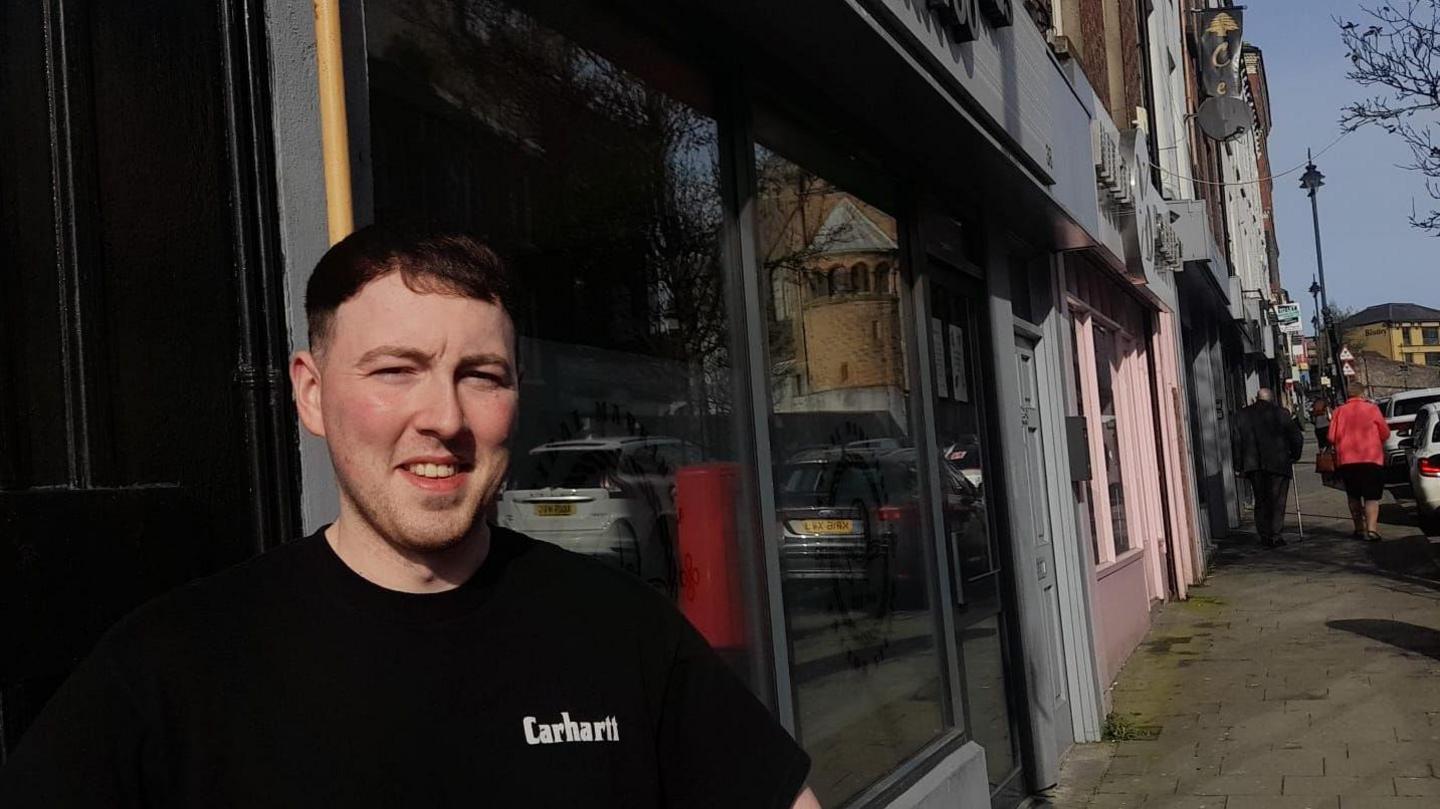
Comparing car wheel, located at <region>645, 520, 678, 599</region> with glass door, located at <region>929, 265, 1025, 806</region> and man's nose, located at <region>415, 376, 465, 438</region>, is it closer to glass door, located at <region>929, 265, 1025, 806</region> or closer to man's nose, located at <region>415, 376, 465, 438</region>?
man's nose, located at <region>415, 376, 465, 438</region>

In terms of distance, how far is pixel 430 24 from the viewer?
328 centimetres

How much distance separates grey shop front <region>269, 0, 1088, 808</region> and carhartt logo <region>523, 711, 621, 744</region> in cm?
75

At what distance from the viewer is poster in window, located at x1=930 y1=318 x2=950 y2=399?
700 cm

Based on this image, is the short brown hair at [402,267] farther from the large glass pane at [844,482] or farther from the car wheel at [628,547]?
the large glass pane at [844,482]

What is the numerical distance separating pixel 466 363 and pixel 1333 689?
8884 mm

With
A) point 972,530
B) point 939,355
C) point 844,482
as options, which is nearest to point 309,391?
point 844,482

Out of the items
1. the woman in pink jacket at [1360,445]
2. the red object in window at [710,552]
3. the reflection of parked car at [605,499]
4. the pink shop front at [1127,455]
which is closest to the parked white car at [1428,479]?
the woman in pink jacket at [1360,445]

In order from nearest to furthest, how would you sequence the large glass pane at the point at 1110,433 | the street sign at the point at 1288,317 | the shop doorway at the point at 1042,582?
the shop doorway at the point at 1042,582 < the large glass pane at the point at 1110,433 < the street sign at the point at 1288,317

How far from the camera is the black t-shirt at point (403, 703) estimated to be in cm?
147

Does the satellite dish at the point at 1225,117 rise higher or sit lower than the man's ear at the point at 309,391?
higher

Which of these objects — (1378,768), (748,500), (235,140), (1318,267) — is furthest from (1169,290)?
(1318,267)

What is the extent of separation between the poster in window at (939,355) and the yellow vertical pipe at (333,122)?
15.4 ft

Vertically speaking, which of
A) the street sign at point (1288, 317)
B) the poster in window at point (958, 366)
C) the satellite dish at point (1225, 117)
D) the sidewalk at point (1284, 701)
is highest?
the satellite dish at point (1225, 117)

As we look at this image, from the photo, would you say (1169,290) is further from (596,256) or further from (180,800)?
(180,800)
